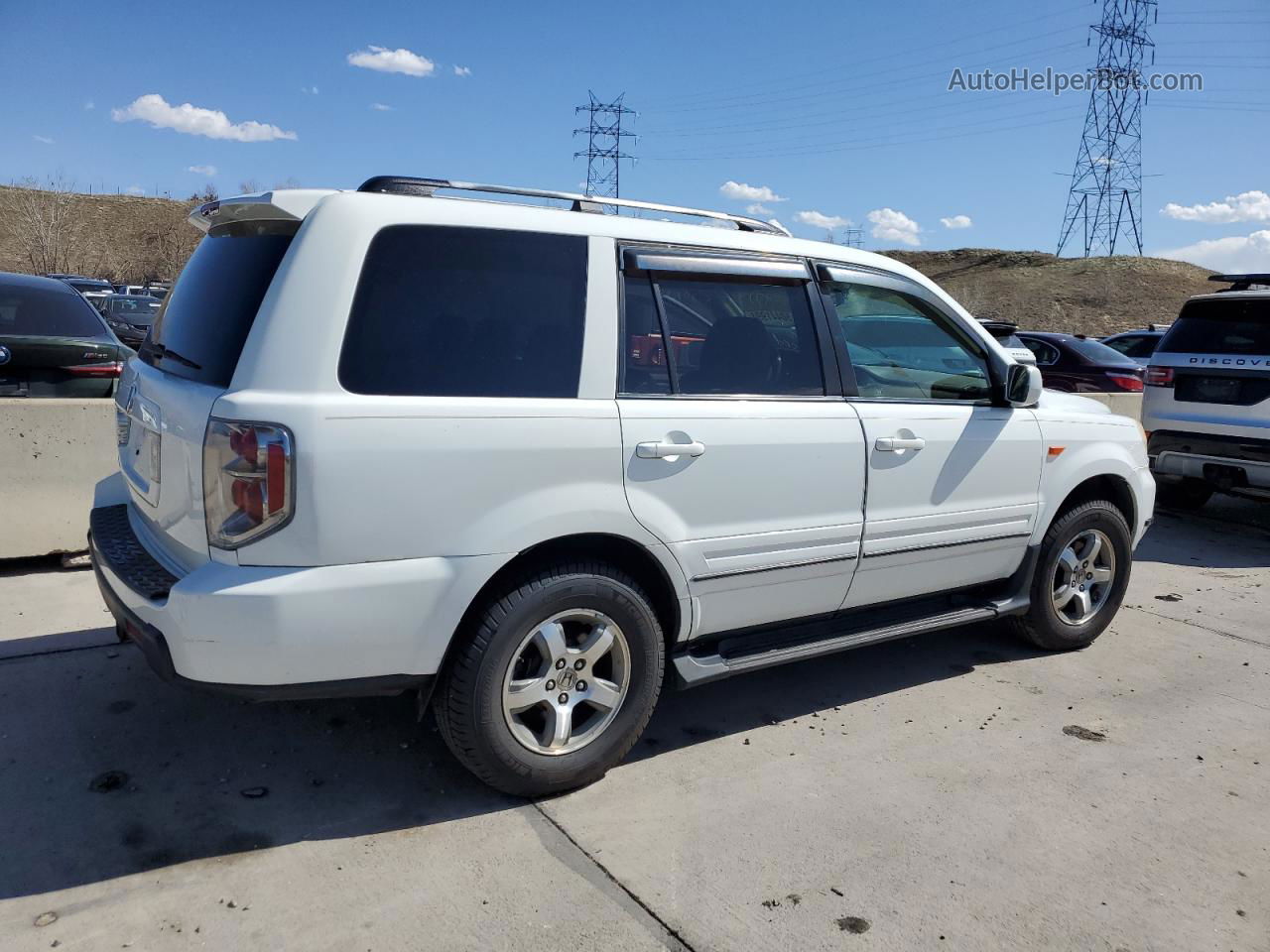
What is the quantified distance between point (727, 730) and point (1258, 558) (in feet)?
19.0

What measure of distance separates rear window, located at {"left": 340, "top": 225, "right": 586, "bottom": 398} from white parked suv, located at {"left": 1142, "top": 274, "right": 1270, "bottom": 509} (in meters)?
6.67

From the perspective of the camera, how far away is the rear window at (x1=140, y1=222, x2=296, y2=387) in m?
2.94

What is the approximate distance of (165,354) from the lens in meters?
3.40

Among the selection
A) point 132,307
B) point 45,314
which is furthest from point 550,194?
point 132,307

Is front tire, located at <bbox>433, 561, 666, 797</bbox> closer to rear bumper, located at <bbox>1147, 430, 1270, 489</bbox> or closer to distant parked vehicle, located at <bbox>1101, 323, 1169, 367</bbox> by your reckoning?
rear bumper, located at <bbox>1147, 430, 1270, 489</bbox>

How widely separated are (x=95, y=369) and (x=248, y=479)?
14.5 ft

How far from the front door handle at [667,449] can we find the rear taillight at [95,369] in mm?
4525

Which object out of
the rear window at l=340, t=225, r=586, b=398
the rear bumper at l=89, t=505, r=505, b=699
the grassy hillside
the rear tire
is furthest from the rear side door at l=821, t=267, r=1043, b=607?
the grassy hillside

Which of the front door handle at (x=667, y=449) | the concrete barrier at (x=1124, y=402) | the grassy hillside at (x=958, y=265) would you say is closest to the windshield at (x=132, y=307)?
the concrete barrier at (x=1124, y=402)

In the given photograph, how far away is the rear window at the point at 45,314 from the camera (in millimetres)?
6340

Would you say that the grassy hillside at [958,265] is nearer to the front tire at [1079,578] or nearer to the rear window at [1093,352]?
the rear window at [1093,352]

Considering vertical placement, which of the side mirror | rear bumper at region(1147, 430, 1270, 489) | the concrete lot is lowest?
the concrete lot

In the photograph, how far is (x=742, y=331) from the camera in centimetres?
373

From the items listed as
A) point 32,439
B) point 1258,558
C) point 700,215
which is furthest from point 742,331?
point 1258,558
